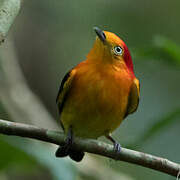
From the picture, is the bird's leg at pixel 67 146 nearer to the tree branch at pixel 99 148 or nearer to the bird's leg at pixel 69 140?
the bird's leg at pixel 69 140

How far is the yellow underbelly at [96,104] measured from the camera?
15.0 ft

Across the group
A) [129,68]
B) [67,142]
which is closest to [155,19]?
[129,68]

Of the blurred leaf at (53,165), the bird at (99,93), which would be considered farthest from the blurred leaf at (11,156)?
the bird at (99,93)

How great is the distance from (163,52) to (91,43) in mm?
4200

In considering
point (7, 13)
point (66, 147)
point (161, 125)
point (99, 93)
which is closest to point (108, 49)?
point (99, 93)

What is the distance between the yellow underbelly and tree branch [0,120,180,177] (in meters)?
0.54

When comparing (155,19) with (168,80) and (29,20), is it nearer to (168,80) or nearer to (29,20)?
(168,80)

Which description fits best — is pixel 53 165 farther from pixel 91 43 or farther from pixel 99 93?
pixel 91 43

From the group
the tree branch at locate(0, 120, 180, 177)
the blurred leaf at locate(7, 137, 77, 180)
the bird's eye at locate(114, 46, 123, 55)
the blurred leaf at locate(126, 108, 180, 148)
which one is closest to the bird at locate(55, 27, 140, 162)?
the bird's eye at locate(114, 46, 123, 55)

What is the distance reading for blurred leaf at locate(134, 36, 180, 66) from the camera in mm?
4332

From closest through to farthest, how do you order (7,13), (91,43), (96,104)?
(7,13)
(96,104)
(91,43)

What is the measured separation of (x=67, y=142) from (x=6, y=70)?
260 centimetres

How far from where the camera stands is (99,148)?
394 centimetres

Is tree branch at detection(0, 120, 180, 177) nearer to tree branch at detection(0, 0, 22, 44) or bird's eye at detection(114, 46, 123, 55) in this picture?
tree branch at detection(0, 0, 22, 44)
